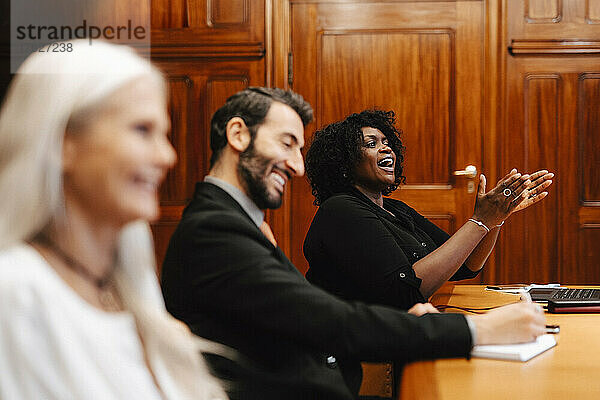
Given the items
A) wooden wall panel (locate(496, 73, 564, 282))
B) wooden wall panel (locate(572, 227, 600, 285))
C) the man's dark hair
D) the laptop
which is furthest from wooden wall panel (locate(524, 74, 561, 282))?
the man's dark hair

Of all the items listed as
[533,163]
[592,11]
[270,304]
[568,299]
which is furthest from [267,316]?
[592,11]

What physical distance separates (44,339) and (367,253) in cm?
167

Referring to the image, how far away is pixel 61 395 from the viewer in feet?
2.21

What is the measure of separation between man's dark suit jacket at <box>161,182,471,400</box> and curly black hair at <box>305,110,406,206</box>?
1277 mm

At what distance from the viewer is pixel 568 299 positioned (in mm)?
2100

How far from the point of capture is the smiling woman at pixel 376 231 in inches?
88.9

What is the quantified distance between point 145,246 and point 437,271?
5.18 feet

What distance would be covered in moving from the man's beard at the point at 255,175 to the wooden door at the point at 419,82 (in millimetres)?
2440

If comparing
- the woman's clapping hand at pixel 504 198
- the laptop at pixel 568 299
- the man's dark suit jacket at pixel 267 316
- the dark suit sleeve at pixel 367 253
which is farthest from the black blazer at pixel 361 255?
the man's dark suit jacket at pixel 267 316

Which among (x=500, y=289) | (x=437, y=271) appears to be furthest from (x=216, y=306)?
(x=500, y=289)

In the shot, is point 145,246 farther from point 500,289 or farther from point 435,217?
point 435,217

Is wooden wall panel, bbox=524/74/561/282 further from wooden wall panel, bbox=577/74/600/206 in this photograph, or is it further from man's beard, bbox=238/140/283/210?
man's beard, bbox=238/140/283/210

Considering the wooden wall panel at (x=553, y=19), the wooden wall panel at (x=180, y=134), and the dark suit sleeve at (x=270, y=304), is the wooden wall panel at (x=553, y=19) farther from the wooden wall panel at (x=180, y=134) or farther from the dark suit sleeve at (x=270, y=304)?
the dark suit sleeve at (x=270, y=304)

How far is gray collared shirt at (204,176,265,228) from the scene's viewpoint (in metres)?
1.47
